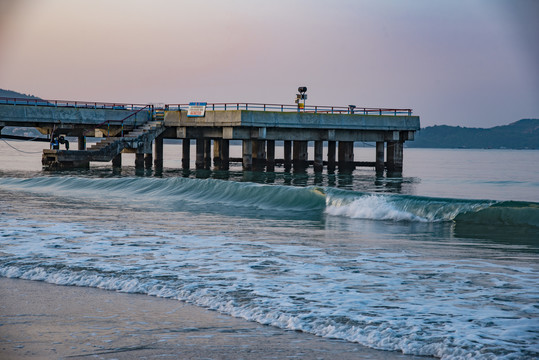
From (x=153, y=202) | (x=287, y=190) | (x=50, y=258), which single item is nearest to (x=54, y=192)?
(x=153, y=202)

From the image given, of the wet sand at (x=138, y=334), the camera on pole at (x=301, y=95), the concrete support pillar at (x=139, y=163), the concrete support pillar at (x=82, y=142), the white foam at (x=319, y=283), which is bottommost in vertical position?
the wet sand at (x=138, y=334)

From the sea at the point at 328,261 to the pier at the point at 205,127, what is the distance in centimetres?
1985

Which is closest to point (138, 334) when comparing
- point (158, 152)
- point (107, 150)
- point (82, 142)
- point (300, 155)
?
point (107, 150)

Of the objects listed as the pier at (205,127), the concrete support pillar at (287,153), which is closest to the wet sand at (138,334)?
the pier at (205,127)

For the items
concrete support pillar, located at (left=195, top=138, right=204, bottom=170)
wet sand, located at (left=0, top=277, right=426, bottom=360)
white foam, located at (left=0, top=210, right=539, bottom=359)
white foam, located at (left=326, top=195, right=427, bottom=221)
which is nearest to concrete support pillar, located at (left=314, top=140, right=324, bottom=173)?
concrete support pillar, located at (left=195, top=138, right=204, bottom=170)

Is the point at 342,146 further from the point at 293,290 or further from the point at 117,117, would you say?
the point at 293,290

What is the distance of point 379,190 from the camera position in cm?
3556

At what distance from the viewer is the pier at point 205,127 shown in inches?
1805

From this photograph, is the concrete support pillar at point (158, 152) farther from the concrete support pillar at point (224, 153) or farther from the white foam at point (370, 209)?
the white foam at point (370, 209)

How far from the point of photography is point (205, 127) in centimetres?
4975

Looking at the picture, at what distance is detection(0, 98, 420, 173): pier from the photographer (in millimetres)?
45844

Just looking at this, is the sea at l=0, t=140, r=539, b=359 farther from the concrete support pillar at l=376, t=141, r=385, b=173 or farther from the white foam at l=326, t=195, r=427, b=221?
the concrete support pillar at l=376, t=141, r=385, b=173

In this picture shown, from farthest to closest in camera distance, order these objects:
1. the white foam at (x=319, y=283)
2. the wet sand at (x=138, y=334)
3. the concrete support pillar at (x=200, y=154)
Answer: the concrete support pillar at (x=200, y=154) < the white foam at (x=319, y=283) < the wet sand at (x=138, y=334)

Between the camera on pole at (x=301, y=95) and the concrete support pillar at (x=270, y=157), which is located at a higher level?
the camera on pole at (x=301, y=95)
